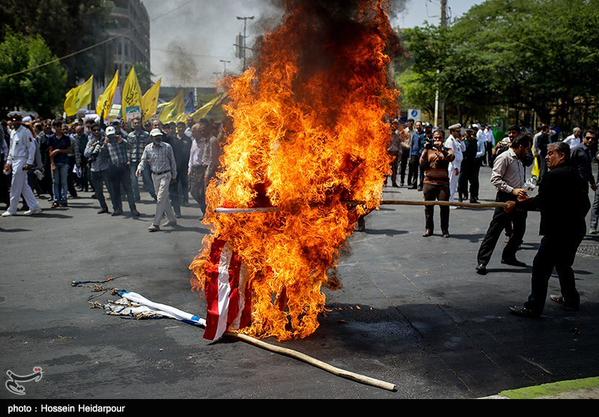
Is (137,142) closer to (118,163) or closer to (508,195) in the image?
(118,163)

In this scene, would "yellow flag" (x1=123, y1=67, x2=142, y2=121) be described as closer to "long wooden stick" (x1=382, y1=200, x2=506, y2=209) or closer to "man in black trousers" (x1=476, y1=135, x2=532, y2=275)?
"man in black trousers" (x1=476, y1=135, x2=532, y2=275)

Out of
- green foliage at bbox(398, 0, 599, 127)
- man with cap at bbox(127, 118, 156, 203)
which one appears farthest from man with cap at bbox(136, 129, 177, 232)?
green foliage at bbox(398, 0, 599, 127)

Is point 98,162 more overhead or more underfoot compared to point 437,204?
more overhead

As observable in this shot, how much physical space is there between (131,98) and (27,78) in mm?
14550

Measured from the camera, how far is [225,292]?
19.1ft

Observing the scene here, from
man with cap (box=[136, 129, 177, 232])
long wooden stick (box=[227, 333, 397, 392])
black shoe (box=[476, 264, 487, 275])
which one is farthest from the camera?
man with cap (box=[136, 129, 177, 232])

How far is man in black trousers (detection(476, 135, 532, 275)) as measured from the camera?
872 centimetres

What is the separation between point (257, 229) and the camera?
19.3ft

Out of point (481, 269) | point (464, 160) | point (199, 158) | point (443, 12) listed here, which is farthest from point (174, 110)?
point (481, 269)

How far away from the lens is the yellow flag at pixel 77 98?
22.9 meters

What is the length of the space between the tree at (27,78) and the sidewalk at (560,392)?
33.7m

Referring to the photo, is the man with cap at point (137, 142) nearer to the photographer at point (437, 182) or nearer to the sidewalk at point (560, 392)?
the photographer at point (437, 182)

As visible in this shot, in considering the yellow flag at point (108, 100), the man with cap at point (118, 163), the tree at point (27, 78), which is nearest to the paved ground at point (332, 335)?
the man with cap at point (118, 163)

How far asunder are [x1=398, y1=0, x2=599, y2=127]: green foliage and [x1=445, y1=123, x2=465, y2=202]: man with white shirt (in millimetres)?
15019
